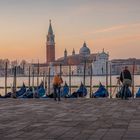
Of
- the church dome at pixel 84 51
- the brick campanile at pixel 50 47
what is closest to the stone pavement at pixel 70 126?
the brick campanile at pixel 50 47

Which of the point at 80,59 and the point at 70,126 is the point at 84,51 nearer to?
the point at 80,59

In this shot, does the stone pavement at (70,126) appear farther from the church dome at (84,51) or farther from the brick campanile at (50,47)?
the church dome at (84,51)

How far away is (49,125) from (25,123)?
2.67 ft

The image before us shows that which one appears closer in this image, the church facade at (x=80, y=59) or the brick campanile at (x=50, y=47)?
the church facade at (x=80, y=59)

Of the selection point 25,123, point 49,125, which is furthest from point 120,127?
point 25,123

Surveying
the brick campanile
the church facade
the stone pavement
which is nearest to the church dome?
the church facade

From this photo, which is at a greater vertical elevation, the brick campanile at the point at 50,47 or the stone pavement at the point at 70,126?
the brick campanile at the point at 50,47

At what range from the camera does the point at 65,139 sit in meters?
9.26

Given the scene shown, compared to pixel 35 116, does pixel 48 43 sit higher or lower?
higher

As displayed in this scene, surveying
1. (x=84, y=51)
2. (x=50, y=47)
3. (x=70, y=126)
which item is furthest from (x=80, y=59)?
(x=70, y=126)

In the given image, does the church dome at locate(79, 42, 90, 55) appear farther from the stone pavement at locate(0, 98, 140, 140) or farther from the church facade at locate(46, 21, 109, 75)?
the stone pavement at locate(0, 98, 140, 140)

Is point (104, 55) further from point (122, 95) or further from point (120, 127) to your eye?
point (120, 127)

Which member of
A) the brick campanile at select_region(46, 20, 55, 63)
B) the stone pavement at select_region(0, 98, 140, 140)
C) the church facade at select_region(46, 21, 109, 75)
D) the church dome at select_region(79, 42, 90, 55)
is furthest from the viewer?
the brick campanile at select_region(46, 20, 55, 63)

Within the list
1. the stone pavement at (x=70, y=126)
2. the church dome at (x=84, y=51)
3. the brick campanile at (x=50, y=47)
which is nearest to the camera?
the stone pavement at (x=70, y=126)
